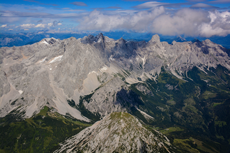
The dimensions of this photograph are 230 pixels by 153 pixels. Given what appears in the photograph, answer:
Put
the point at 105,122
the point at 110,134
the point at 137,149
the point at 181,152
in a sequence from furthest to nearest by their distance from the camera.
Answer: the point at 181,152, the point at 105,122, the point at 110,134, the point at 137,149

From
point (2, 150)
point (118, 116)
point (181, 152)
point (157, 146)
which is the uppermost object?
point (118, 116)

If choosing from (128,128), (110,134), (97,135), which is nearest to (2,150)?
(97,135)

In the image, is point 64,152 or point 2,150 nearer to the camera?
point 64,152

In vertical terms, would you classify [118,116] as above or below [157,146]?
above

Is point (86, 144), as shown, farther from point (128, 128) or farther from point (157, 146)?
point (157, 146)

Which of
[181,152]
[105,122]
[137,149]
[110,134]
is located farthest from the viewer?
[181,152]

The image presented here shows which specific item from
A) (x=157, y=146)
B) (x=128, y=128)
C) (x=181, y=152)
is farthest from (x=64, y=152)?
(x=181, y=152)

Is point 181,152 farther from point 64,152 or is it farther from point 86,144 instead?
point 64,152

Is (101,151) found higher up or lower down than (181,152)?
higher up

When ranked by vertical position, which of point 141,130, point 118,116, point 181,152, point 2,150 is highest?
point 118,116
